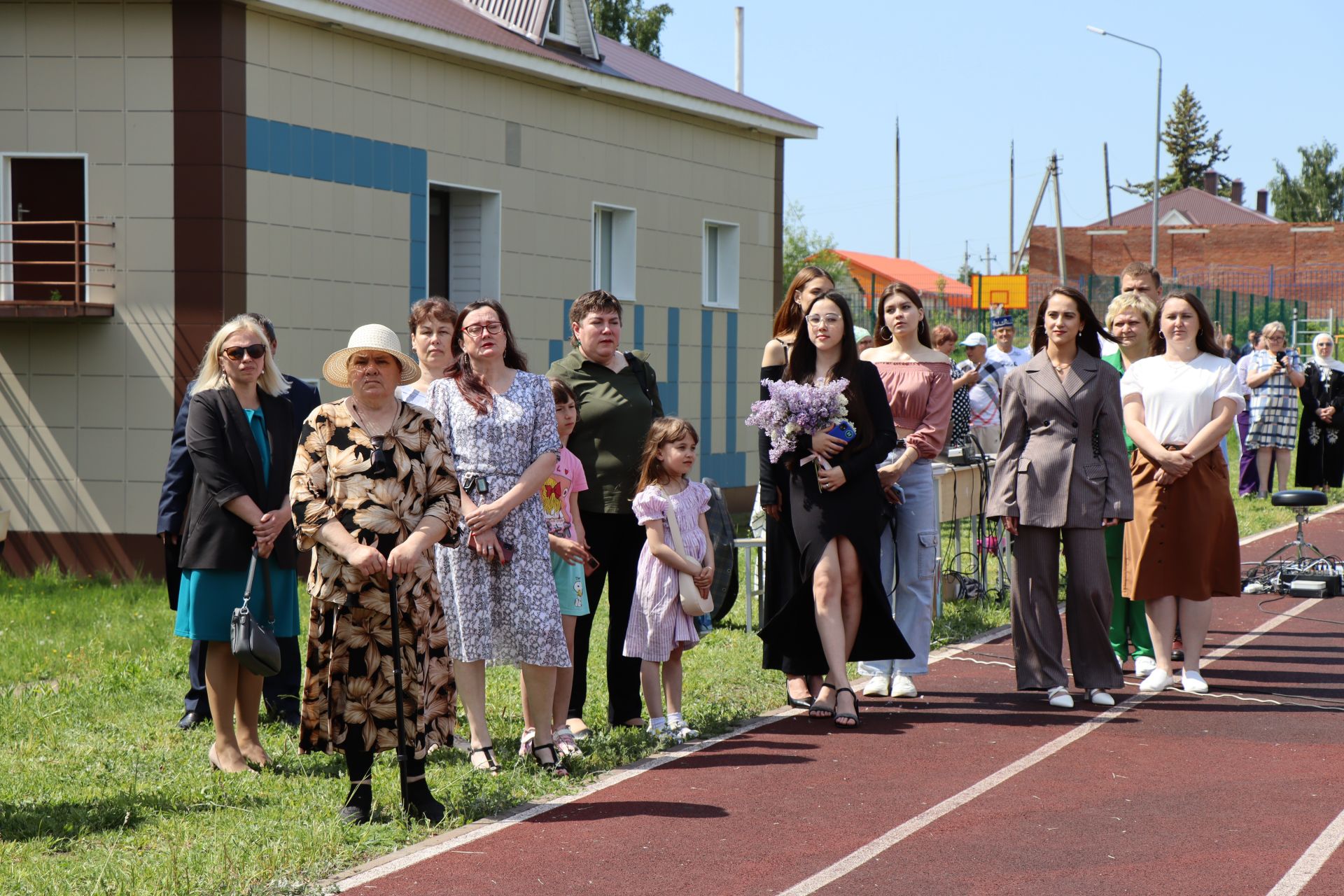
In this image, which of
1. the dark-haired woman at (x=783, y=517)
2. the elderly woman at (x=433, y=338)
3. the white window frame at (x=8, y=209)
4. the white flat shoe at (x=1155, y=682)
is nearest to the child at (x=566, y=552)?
the elderly woman at (x=433, y=338)

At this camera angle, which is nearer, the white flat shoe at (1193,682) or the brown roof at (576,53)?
the white flat shoe at (1193,682)

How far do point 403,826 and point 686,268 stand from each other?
15364mm

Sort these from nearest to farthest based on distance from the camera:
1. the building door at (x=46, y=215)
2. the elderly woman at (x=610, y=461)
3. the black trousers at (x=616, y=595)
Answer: the elderly woman at (x=610, y=461)
the black trousers at (x=616, y=595)
the building door at (x=46, y=215)

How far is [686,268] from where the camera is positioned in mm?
20938

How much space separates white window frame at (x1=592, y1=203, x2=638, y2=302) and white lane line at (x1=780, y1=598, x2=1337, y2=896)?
11868mm

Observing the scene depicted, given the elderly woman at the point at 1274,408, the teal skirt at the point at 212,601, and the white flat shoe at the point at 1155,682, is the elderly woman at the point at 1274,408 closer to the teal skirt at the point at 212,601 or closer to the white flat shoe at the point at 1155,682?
the white flat shoe at the point at 1155,682

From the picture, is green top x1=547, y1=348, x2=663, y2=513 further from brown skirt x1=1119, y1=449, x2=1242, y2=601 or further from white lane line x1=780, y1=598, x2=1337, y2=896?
brown skirt x1=1119, y1=449, x2=1242, y2=601

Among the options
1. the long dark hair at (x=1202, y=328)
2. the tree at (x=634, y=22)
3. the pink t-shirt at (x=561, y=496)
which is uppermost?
the tree at (x=634, y=22)

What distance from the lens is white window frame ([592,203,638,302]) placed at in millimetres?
19781

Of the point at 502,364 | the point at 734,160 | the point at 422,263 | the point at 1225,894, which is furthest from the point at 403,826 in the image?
the point at 734,160

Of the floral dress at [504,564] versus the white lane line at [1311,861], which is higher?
the floral dress at [504,564]

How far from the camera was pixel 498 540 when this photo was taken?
A: 276 inches

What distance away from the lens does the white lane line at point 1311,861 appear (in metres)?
5.38

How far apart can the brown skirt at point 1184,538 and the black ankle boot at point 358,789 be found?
480cm
